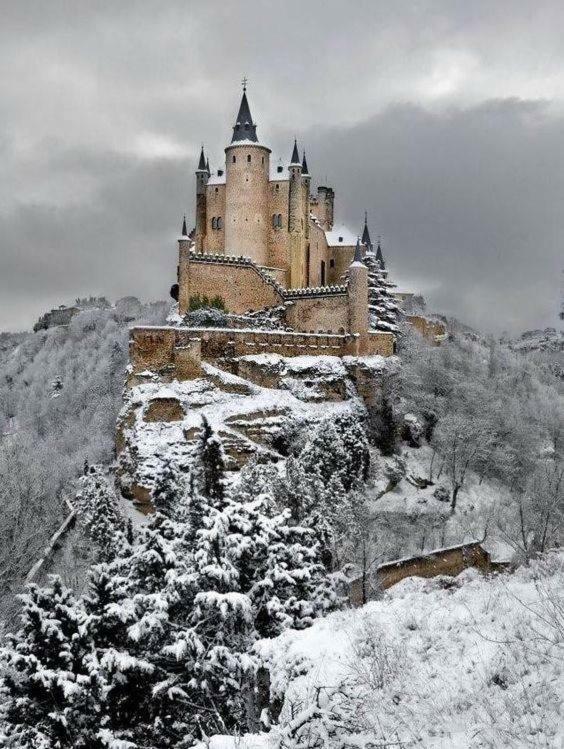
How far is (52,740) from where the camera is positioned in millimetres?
15359

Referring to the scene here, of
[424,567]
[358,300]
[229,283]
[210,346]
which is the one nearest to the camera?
[424,567]

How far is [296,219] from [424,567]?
103 ft

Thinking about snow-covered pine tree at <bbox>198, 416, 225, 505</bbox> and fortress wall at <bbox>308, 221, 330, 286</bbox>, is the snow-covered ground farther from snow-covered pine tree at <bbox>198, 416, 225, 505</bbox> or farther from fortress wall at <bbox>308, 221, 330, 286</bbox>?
fortress wall at <bbox>308, 221, 330, 286</bbox>

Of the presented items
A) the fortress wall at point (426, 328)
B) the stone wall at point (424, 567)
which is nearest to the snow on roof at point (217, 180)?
the fortress wall at point (426, 328)

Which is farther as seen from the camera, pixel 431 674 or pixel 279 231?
pixel 279 231

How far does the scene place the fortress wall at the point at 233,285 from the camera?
4741 cm

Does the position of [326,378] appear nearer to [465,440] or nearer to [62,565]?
[465,440]

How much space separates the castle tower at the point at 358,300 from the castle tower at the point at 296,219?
9330 mm

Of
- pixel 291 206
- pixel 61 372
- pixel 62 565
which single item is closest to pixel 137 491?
pixel 62 565

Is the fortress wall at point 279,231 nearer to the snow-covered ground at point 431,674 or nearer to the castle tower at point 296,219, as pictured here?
the castle tower at point 296,219

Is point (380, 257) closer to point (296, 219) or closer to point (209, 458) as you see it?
point (296, 219)

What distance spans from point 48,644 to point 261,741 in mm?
8945

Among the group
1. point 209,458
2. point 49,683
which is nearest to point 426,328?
point 209,458

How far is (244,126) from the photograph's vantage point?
2137 inches
